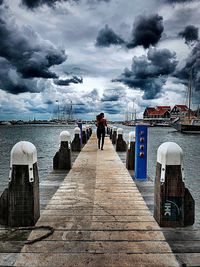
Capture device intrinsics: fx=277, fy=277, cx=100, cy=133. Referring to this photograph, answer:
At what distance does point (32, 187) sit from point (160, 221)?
6.35 ft

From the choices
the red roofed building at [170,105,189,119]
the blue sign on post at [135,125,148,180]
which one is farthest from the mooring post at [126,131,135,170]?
the red roofed building at [170,105,189,119]

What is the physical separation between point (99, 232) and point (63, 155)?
16.5 feet

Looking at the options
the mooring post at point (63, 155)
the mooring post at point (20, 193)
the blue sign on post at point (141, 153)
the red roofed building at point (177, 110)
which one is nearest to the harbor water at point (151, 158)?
the blue sign on post at point (141, 153)

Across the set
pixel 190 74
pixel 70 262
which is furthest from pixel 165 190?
pixel 190 74

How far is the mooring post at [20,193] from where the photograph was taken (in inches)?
156

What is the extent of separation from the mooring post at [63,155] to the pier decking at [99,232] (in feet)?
7.90

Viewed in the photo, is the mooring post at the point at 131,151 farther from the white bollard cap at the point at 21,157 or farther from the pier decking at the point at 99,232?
the white bollard cap at the point at 21,157

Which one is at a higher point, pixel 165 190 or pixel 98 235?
pixel 165 190

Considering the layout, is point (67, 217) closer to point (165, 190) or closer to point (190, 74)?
point (165, 190)

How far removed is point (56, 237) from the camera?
3619 mm

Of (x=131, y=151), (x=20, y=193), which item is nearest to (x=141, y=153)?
(x=131, y=151)

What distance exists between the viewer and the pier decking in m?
3.07

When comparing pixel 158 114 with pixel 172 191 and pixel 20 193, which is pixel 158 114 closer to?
pixel 172 191

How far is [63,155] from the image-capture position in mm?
8648
